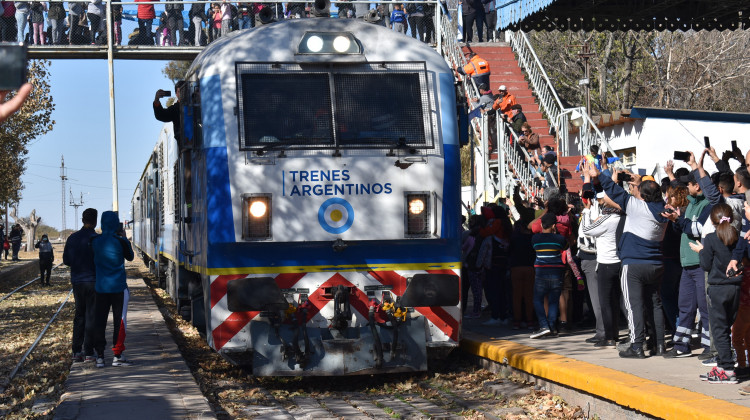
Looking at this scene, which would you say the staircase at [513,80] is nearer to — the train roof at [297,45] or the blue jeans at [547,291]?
the blue jeans at [547,291]

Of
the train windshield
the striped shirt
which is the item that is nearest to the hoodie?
the train windshield

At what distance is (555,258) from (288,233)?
3615 millimetres

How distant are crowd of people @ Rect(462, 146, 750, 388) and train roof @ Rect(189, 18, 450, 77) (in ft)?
6.96

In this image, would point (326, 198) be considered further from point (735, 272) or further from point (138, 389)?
point (735, 272)

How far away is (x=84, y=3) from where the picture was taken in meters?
22.9

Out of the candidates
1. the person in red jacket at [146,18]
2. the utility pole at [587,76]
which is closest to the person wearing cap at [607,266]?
the utility pole at [587,76]

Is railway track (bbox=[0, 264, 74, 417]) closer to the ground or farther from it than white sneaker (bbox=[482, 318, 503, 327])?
closer to the ground

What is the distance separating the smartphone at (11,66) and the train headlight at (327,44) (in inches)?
221

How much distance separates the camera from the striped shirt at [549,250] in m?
11.6

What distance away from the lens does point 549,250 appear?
1155 cm

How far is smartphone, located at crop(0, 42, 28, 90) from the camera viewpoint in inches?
167

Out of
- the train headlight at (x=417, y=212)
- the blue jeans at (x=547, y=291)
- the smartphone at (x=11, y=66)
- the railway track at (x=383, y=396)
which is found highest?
the smartphone at (x=11, y=66)

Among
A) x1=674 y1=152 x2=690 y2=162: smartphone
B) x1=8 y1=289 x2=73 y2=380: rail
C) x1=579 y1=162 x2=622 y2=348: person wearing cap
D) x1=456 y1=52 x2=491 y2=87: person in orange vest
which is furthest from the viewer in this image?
x1=456 y1=52 x2=491 y2=87: person in orange vest

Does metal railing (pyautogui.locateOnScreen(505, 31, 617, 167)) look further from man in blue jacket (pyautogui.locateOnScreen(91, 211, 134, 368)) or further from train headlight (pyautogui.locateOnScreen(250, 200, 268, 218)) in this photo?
train headlight (pyautogui.locateOnScreen(250, 200, 268, 218))
